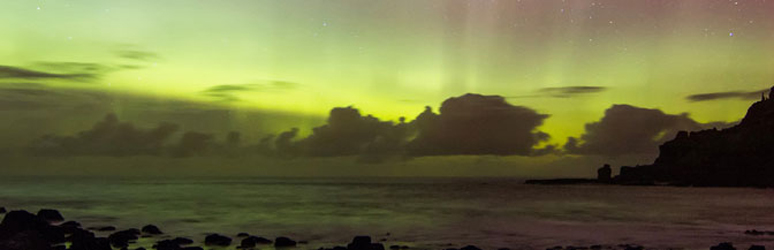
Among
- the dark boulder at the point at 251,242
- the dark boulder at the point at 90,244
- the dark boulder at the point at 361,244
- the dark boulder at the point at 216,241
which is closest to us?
the dark boulder at the point at 90,244

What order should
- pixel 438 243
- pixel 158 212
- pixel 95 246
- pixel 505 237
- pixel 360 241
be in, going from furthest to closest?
pixel 158 212 < pixel 505 237 < pixel 438 243 < pixel 360 241 < pixel 95 246

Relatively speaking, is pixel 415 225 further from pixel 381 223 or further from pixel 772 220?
pixel 772 220

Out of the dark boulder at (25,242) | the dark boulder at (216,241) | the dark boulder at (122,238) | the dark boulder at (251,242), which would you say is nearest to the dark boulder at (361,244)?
the dark boulder at (251,242)

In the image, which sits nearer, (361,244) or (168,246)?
(361,244)

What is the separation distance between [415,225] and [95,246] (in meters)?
30.4

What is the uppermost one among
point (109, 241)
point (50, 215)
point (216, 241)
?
point (50, 215)

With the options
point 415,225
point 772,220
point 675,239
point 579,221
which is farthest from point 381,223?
point 772,220

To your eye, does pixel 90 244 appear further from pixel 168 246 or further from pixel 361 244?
pixel 361 244

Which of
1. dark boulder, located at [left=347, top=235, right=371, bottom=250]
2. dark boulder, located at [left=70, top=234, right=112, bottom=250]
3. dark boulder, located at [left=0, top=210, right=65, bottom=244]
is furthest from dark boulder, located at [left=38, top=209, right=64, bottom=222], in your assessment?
dark boulder, located at [left=347, top=235, right=371, bottom=250]

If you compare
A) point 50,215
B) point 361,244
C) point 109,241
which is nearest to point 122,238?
point 109,241

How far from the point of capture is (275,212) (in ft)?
233

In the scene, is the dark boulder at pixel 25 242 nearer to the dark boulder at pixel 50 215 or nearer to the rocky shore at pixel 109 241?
the rocky shore at pixel 109 241

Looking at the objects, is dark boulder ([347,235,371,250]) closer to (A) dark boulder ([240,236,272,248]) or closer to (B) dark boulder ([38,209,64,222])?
(A) dark boulder ([240,236,272,248])

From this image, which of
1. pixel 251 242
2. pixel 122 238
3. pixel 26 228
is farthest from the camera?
pixel 251 242
